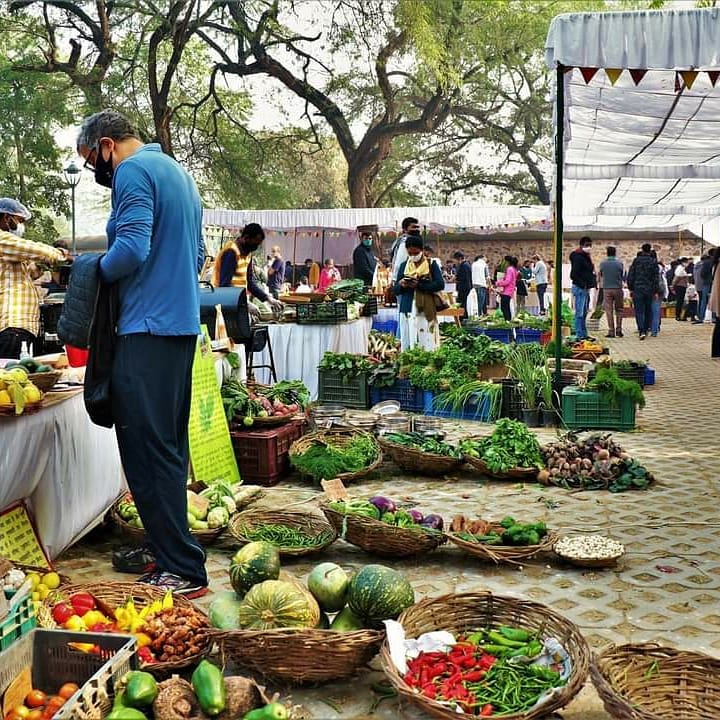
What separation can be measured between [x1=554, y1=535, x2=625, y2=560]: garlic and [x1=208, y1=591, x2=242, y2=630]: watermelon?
6.21 feet

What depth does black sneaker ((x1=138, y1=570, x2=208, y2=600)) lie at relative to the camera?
3.89 m

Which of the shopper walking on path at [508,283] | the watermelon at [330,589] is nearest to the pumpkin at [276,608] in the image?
the watermelon at [330,589]

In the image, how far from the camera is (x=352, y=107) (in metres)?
25.8

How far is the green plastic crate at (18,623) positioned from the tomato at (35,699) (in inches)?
6.8

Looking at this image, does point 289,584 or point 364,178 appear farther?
point 364,178

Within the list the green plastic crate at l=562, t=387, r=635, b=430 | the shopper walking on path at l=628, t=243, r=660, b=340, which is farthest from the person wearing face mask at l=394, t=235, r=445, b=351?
the shopper walking on path at l=628, t=243, r=660, b=340

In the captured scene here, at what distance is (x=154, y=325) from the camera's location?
12.3 ft

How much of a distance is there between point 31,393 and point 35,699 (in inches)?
61.7

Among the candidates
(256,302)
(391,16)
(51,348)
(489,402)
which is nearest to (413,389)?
(489,402)

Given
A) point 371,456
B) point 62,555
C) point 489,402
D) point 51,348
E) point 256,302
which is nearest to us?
point 62,555

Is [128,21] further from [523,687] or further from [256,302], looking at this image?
[523,687]

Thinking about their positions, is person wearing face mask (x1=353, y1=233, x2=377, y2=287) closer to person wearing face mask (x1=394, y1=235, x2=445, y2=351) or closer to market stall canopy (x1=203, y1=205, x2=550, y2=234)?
person wearing face mask (x1=394, y1=235, x2=445, y2=351)

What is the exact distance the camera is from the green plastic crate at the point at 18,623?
2.83m

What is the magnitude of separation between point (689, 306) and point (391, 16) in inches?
463
